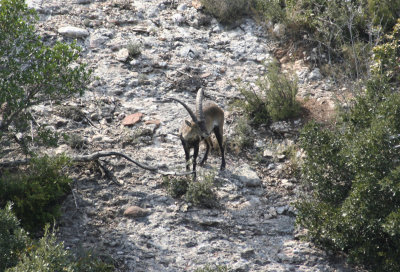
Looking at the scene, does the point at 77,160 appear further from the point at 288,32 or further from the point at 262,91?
the point at 288,32

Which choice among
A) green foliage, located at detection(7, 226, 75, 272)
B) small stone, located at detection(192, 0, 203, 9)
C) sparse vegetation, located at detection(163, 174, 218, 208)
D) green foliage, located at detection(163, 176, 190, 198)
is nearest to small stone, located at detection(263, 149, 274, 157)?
sparse vegetation, located at detection(163, 174, 218, 208)

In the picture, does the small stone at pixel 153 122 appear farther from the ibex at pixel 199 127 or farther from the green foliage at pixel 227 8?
the green foliage at pixel 227 8

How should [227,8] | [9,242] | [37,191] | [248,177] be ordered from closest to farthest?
[9,242] < [37,191] < [248,177] < [227,8]

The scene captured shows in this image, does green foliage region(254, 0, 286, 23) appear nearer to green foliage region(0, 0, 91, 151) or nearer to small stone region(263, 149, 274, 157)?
small stone region(263, 149, 274, 157)

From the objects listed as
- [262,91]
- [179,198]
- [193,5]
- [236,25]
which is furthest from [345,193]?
[193,5]

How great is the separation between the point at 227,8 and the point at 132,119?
16.4 ft

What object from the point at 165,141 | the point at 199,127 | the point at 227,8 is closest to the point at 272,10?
the point at 227,8

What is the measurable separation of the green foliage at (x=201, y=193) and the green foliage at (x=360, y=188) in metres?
1.51

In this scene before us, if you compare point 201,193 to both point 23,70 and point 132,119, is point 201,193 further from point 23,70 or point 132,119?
point 23,70

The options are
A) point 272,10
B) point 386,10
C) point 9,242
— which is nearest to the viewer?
point 9,242

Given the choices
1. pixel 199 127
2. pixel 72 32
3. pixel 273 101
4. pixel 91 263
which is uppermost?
pixel 72 32

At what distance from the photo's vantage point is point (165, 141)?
9.18 metres

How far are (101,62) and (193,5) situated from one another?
373 cm

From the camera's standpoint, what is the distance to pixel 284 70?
37.2 feet
